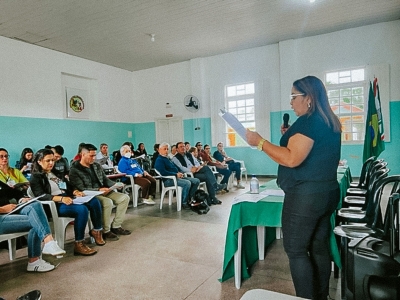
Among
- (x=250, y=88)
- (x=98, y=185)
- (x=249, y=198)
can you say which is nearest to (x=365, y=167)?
(x=249, y=198)

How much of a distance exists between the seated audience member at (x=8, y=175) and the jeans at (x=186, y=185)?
219 centimetres

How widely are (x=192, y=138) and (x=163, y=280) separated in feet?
23.7

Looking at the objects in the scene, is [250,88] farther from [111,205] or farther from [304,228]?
[304,228]

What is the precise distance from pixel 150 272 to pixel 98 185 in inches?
57.4

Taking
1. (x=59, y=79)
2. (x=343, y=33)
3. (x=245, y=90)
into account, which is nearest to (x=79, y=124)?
(x=59, y=79)

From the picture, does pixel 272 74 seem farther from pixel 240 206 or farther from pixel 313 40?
pixel 240 206

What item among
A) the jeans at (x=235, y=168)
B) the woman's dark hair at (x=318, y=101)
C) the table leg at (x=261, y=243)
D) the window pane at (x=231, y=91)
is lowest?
the table leg at (x=261, y=243)

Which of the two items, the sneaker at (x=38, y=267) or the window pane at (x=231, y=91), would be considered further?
the window pane at (x=231, y=91)

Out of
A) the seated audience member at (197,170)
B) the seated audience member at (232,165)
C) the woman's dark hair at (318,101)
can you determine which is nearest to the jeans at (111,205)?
the seated audience member at (197,170)

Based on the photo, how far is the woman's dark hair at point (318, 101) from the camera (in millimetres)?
1478

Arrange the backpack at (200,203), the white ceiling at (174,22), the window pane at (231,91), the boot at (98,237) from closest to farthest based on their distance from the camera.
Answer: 1. the boot at (98,237)
2. the backpack at (200,203)
3. the white ceiling at (174,22)
4. the window pane at (231,91)

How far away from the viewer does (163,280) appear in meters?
2.32

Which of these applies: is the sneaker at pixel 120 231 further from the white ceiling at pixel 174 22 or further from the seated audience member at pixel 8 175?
the white ceiling at pixel 174 22

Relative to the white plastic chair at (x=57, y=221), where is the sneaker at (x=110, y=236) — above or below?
below
